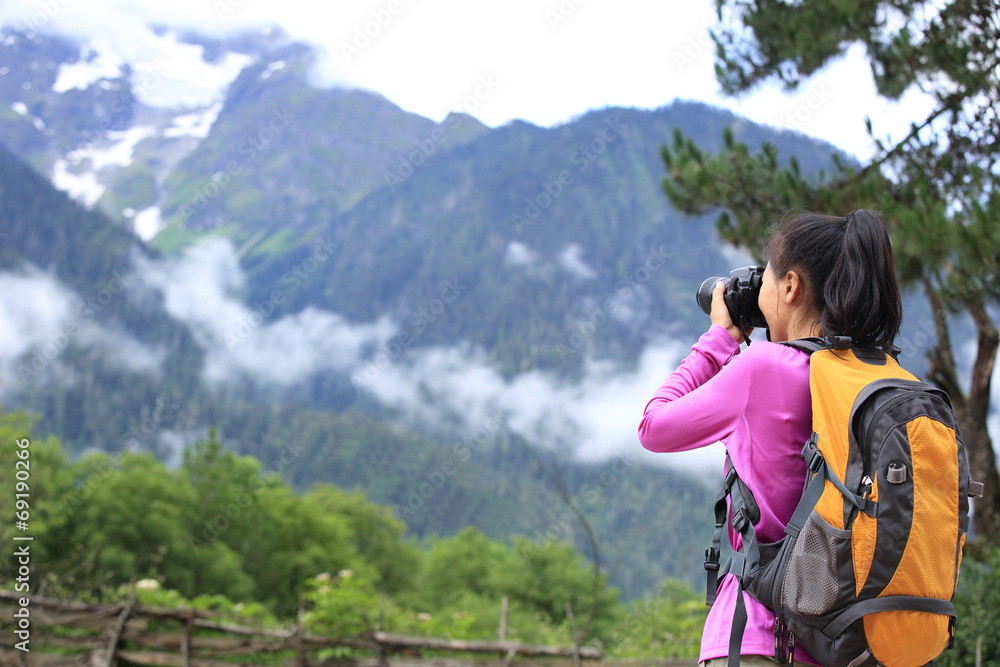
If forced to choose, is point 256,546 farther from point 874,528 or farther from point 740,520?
point 874,528

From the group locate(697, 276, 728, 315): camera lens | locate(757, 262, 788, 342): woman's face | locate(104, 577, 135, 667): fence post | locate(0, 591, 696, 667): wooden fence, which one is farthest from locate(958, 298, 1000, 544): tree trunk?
locate(104, 577, 135, 667): fence post

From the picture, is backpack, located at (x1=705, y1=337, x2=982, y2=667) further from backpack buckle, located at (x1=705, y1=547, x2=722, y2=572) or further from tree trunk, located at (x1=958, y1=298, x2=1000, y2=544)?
tree trunk, located at (x1=958, y1=298, x2=1000, y2=544)

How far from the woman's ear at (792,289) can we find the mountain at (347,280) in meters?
89.2

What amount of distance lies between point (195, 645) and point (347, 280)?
559ft

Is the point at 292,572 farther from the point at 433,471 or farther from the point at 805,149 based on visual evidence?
the point at 805,149

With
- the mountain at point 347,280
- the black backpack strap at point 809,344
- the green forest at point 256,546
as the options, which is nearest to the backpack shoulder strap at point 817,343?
the black backpack strap at point 809,344

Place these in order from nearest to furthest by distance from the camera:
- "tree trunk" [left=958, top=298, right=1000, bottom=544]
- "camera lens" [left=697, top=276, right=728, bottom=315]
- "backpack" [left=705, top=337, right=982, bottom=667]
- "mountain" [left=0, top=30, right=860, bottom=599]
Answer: "backpack" [left=705, top=337, right=982, bottom=667]
"camera lens" [left=697, top=276, right=728, bottom=315]
"tree trunk" [left=958, top=298, right=1000, bottom=544]
"mountain" [left=0, top=30, right=860, bottom=599]

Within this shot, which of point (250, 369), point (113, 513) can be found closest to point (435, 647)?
point (113, 513)

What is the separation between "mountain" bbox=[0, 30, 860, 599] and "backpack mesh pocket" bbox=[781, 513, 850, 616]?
89.3m

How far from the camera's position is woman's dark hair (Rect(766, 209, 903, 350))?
3.59 ft

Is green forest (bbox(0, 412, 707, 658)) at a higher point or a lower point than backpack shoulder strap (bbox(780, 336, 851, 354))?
higher

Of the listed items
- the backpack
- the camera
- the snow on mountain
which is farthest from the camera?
the snow on mountain

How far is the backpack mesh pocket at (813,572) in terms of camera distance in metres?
0.98

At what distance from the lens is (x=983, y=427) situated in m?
5.56
